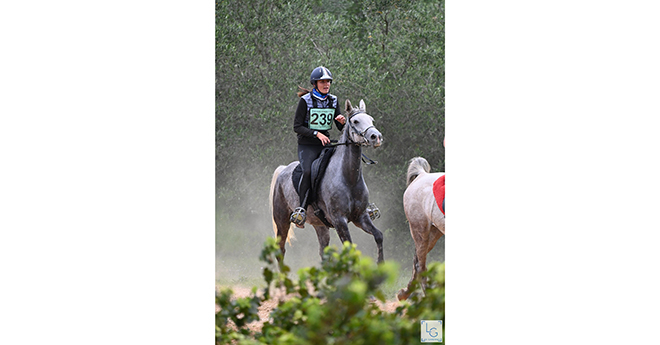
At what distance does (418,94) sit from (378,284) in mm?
3035

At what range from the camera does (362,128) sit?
611 cm

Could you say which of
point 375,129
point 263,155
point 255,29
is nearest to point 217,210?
point 263,155

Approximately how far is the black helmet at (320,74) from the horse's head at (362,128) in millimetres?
374

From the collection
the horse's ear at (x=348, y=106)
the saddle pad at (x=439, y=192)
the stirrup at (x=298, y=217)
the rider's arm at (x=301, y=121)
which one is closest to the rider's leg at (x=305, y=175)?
the stirrup at (x=298, y=217)

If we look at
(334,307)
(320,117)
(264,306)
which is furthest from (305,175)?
(334,307)

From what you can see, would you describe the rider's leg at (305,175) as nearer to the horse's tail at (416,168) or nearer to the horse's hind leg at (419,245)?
the horse's tail at (416,168)

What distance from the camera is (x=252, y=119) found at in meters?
6.77

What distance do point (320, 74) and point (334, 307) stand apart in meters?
3.00

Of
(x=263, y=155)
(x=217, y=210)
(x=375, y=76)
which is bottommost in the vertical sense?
(x=217, y=210)

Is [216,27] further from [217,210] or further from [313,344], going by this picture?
[313,344]

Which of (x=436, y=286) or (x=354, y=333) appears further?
(x=436, y=286)

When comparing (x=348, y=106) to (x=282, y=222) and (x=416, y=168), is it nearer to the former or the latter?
(x=416, y=168)

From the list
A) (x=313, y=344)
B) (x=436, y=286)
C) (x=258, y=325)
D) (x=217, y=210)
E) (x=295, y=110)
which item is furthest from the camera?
(x=295, y=110)

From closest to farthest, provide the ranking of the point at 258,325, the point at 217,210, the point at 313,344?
the point at 313,344
the point at 258,325
the point at 217,210
